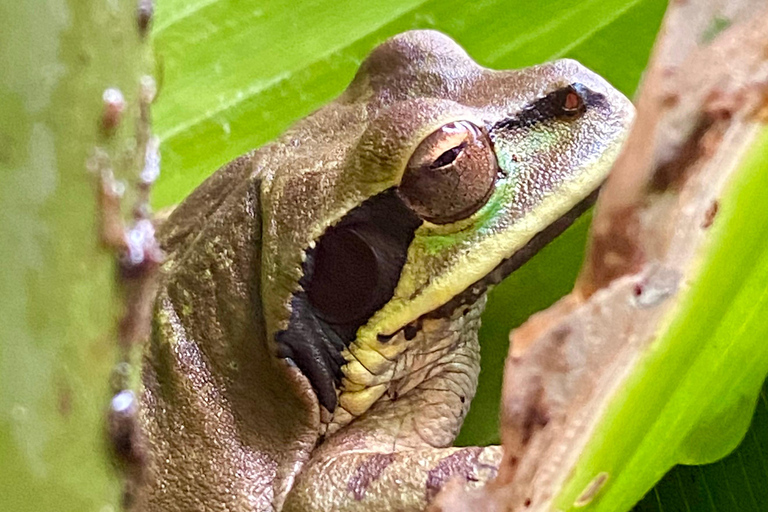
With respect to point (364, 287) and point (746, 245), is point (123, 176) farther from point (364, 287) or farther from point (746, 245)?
point (364, 287)

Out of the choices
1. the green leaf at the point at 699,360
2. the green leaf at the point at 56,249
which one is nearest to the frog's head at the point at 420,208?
the green leaf at the point at 699,360

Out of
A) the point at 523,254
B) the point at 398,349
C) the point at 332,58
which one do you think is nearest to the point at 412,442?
the point at 398,349

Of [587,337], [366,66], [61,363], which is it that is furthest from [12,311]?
[366,66]

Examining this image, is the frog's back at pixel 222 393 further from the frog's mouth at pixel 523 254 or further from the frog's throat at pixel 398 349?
the frog's mouth at pixel 523 254

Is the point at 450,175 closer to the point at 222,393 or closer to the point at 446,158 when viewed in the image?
the point at 446,158

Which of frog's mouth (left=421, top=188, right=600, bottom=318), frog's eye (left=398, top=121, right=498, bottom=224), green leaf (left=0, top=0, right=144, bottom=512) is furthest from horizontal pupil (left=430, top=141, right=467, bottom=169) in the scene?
green leaf (left=0, top=0, right=144, bottom=512)

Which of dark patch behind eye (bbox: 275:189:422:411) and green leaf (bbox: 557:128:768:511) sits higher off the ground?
green leaf (bbox: 557:128:768:511)

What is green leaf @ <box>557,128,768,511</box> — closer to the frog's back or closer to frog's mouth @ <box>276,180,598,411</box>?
frog's mouth @ <box>276,180,598,411</box>

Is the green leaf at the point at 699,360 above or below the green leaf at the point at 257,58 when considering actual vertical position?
above
